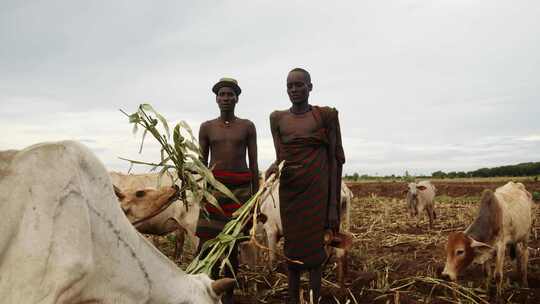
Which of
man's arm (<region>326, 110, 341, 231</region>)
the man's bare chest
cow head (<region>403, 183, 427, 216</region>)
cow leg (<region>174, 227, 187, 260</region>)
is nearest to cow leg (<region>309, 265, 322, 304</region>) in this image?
man's arm (<region>326, 110, 341, 231</region>)

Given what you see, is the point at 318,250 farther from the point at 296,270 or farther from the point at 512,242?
the point at 512,242

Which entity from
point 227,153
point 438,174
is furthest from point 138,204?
point 438,174

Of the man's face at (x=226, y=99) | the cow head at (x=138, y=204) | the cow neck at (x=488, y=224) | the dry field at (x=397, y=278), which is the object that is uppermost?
the man's face at (x=226, y=99)

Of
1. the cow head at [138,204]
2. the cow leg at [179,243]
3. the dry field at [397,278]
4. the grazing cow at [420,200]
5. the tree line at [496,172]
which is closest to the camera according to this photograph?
the cow head at [138,204]

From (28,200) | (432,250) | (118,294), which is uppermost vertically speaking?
(28,200)

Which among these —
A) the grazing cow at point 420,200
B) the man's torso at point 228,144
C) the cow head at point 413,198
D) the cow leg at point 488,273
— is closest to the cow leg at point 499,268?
the cow leg at point 488,273

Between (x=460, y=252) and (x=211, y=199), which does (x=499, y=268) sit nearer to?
(x=460, y=252)

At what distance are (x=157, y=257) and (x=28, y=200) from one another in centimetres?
60

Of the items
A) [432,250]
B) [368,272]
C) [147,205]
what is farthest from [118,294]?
[432,250]

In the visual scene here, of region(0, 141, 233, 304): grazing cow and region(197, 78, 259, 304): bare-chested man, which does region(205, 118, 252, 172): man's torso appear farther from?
region(0, 141, 233, 304): grazing cow

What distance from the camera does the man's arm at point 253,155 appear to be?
428cm

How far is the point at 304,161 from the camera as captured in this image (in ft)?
12.8

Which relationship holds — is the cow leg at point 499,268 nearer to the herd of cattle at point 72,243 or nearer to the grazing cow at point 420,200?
the herd of cattle at point 72,243

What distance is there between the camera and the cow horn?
2.00m
